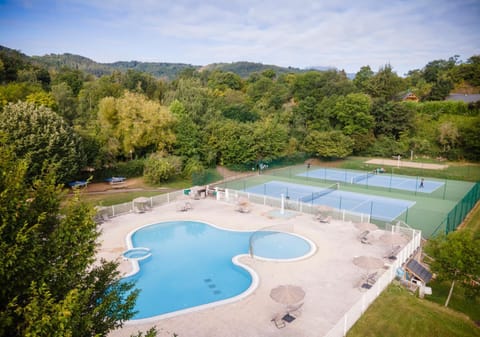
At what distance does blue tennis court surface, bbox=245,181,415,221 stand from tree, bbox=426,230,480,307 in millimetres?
10908

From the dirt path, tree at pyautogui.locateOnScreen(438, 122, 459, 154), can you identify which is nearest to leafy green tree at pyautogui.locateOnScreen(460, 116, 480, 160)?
tree at pyautogui.locateOnScreen(438, 122, 459, 154)

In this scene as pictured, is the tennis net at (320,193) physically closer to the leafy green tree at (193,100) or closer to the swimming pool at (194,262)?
the swimming pool at (194,262)

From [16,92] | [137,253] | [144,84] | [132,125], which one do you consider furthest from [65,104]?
[137,253]

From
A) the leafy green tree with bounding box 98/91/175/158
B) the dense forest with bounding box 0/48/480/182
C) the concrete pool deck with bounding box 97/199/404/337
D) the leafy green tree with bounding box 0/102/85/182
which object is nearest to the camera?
the concrete pool deck with bounding box 97/199/404/337

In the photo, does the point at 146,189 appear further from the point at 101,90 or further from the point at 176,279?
the point at 101,90

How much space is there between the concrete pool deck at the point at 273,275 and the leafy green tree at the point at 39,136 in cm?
760

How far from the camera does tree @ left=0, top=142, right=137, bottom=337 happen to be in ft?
16.4

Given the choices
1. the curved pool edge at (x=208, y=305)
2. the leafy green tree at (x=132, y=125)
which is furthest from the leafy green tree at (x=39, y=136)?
the curved pool edge at (x=208, y=305)

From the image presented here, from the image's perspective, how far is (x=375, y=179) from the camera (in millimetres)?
38688

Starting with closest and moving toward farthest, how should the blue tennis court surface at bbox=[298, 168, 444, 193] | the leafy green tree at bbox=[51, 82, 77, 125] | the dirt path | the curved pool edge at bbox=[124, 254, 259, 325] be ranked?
the curved pool edge at bbox=[124, 254, 259, 325]
the blue tennis court surface at bbox=[298, 168, 444, 193]
the dirt path
the leafy green tree at bbox=[51, 82, 77, 125]

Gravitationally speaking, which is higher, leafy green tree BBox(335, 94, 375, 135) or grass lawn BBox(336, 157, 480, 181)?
leafy green tree BBox(335, 94, 375, 135)

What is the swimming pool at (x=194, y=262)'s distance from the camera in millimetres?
14258

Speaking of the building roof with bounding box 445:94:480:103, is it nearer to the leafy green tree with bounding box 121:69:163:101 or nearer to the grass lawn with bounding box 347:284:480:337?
the leafy green tree with bounding box 121:69:163:101

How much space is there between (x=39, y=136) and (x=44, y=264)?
2352 centimetres
